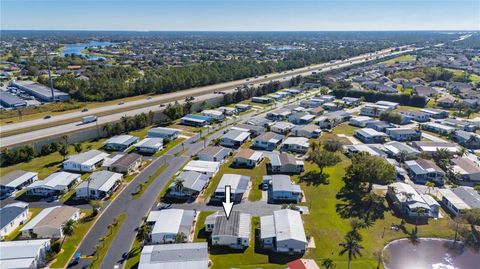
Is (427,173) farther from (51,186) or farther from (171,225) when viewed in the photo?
(51,186)

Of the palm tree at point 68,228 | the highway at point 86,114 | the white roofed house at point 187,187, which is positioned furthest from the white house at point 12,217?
the highway at point 86,114

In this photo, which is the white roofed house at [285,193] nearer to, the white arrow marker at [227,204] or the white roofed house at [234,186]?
the white roofed house at [234,186]

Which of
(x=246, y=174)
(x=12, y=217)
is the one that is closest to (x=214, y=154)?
(x=246, y=174)

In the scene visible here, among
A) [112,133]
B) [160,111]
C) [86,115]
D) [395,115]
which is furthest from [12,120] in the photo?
[395,115]

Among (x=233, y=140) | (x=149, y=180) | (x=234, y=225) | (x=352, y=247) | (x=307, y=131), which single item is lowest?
(x=149, y=180)

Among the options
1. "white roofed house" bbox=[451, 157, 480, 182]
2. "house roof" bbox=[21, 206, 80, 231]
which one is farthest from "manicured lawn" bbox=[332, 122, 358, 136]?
"house roof" bbox=[21, 206, 80, 231]

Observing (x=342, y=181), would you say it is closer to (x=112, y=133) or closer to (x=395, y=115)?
(x=395, y=115)

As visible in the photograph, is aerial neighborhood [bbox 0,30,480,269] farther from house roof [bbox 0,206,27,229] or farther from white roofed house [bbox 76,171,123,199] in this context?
white roofed house [bbox 76,171,123,199]
